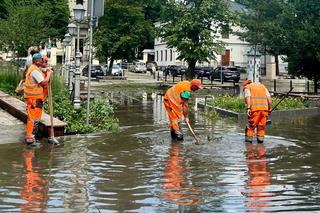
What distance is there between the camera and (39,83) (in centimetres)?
1020

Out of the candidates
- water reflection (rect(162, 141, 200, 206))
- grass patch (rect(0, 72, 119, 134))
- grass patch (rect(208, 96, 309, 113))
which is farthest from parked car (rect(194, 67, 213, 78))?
water reflection (rect(162, 141, 200, 206))

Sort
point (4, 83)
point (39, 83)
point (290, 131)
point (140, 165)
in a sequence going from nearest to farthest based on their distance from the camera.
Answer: point (140, 165) < point (39, 83) < point (290, 131) < point (4, 83)

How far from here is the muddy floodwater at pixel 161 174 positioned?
639cm

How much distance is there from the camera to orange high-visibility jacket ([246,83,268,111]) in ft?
37.0

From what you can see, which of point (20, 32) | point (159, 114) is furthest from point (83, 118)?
point (20, 32)

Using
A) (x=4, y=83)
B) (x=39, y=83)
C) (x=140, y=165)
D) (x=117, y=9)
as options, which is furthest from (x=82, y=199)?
(x=117, y=9)

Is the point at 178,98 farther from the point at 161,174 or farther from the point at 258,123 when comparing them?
the point at 161,174

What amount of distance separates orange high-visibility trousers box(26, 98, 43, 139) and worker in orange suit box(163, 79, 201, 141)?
2.71 metres

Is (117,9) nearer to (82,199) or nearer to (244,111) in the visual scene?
(244,111)

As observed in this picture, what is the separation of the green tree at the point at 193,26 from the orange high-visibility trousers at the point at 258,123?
28.3 m

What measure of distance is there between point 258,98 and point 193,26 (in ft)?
93.9

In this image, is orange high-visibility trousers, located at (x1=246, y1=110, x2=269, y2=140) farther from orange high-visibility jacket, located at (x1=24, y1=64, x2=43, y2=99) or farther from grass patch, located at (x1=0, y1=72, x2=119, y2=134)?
orange high-visibility jacket, located at (x1=24, y1=64, x2=43, y2=99)

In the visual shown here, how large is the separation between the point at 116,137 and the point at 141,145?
1.11 m

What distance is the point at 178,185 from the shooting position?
7.33 meters
